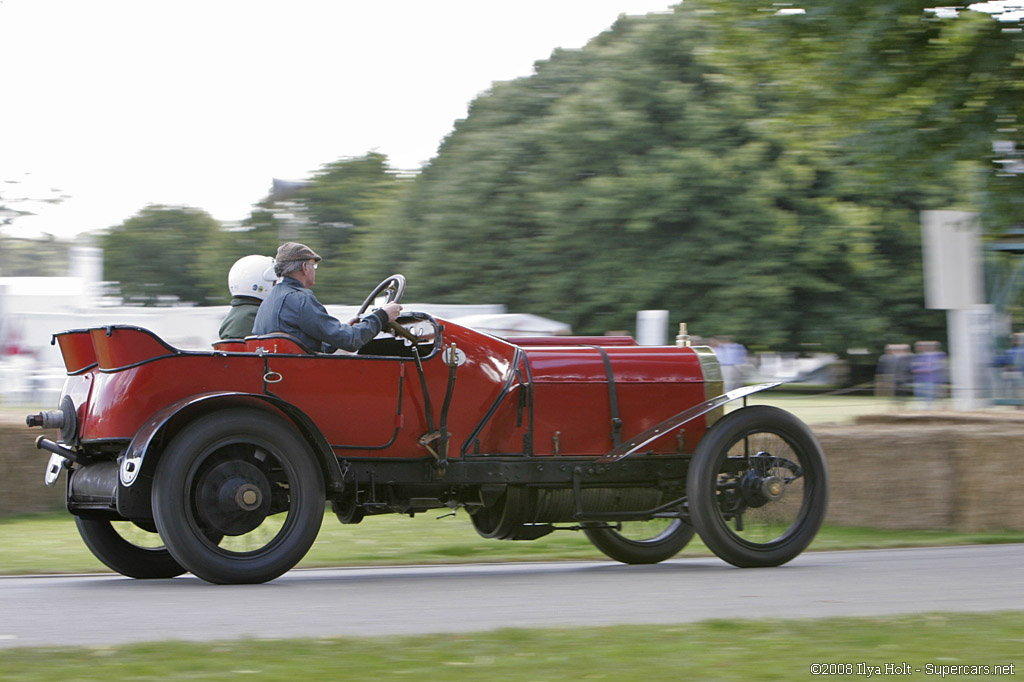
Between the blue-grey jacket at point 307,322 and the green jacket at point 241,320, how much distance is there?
2.07 ft

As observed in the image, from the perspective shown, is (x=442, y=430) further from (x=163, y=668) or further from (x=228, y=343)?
(x=163, y=668)

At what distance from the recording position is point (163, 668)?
4191mm

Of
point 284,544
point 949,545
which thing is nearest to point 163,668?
point 284,544

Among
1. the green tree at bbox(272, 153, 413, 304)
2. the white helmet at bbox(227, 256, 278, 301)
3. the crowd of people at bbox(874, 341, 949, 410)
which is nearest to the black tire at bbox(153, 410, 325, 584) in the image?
the white helmet at bbox(227, 256, 278, 301)

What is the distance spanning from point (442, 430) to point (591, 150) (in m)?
24.8

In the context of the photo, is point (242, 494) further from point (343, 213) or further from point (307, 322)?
point (343, 213)

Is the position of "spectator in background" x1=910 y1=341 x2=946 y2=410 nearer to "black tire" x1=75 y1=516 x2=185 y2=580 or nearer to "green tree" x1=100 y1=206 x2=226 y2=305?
"black tire" x1=75 y1=516 x2=185 y2=580

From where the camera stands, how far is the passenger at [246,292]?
293 inches

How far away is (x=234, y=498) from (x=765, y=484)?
296 cm

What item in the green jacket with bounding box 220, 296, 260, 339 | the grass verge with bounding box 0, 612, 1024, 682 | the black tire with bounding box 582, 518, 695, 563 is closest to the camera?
the grass verge with bounding box 0, 612, 1024, 682

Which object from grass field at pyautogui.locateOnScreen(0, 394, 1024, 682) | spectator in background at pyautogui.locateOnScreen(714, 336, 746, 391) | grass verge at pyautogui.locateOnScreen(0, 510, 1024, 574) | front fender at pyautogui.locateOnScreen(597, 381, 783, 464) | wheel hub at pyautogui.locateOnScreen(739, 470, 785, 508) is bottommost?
grass verge at pyautogui.locateOnScreen(0, 510, 1024, 574)

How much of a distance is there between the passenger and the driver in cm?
60

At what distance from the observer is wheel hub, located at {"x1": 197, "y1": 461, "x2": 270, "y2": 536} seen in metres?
6.20

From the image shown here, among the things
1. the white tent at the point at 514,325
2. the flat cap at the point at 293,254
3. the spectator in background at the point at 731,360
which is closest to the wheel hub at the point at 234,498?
the flat cap at the point at 293,254
